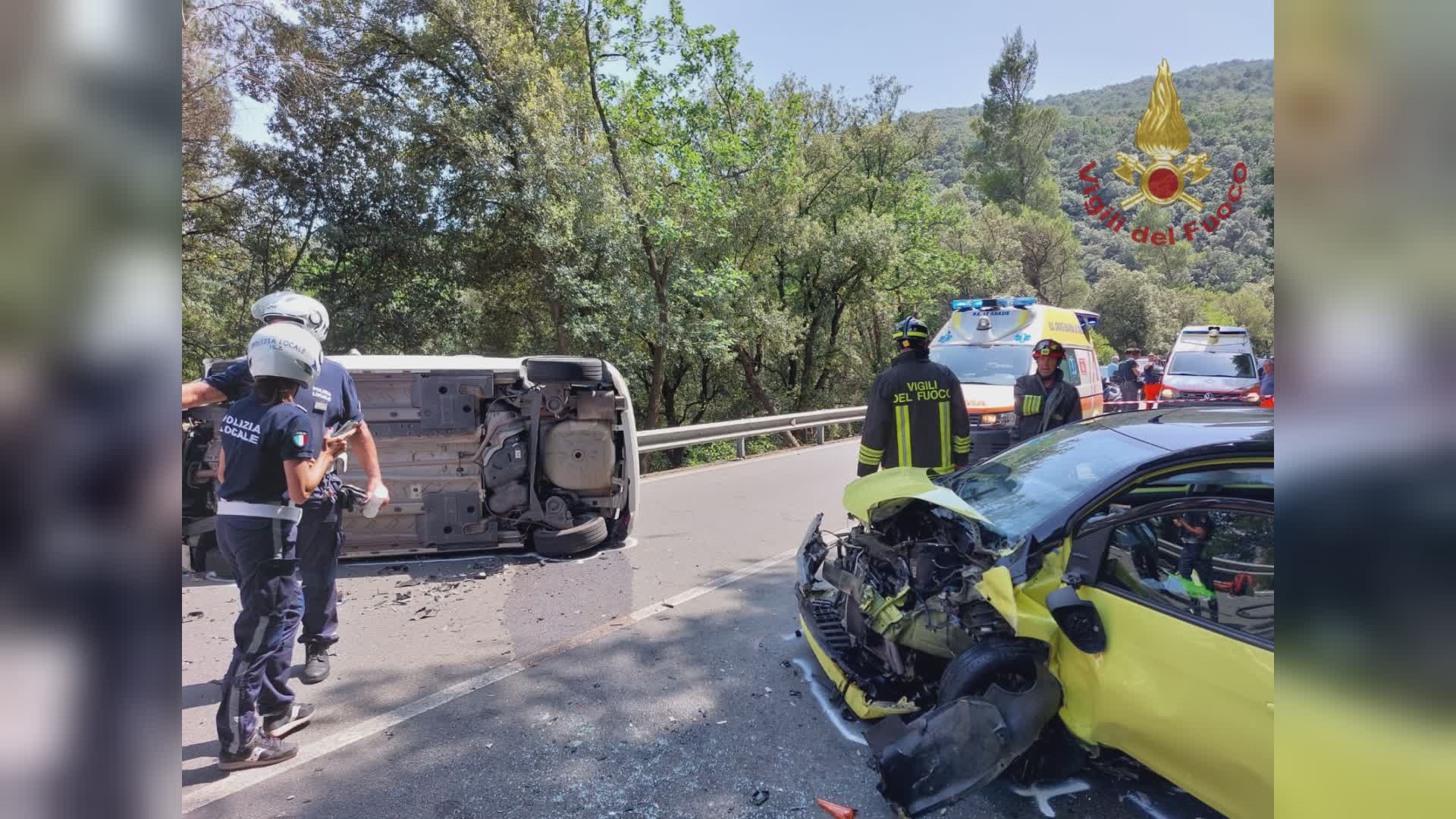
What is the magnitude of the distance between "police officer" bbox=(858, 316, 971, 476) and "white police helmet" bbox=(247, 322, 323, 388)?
135 inches

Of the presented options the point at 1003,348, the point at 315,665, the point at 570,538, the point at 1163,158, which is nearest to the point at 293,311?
the point at 315,665

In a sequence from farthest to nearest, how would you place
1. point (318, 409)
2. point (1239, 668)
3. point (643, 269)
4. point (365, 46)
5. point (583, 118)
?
point (643, 269), point (583, 118), point (365, 46), point (318, 409), point (1239, 668)

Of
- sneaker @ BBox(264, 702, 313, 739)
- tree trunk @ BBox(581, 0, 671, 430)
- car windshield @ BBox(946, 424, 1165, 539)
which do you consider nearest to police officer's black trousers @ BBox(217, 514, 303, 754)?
sneaker @ BBox(264, 702, 313, 739)

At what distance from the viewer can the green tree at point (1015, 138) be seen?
41469 mm

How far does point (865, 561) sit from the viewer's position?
145 inches

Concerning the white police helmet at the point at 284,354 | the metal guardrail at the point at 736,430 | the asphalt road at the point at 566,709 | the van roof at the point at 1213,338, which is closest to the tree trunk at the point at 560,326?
the metal guardrail at the point at 736,430

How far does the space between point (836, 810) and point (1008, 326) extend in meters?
8.99

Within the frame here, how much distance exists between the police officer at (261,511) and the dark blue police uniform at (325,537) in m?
0.67

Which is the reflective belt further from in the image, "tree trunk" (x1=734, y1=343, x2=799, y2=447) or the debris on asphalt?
"tree trunk" (x1=734, y1=343, x2=799, y2=447)

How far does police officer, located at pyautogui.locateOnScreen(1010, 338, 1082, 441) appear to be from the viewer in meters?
6.77
